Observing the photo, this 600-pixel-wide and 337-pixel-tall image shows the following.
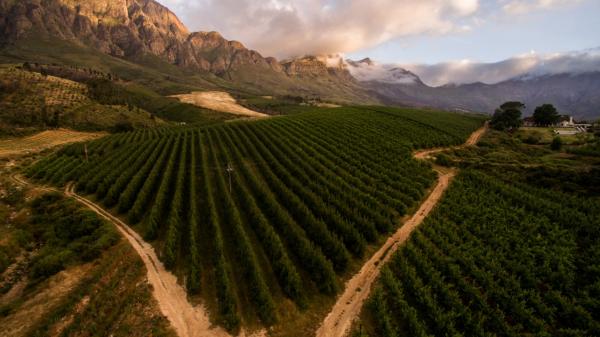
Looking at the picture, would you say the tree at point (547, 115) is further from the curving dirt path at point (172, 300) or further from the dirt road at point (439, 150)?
the curving dirt path at point (172, 300)

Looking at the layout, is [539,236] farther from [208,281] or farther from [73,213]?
[73,213]

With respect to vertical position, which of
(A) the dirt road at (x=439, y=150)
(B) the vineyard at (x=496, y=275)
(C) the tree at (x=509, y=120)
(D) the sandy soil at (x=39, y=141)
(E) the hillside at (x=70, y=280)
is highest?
(C) the tree at (x=509, y=120)

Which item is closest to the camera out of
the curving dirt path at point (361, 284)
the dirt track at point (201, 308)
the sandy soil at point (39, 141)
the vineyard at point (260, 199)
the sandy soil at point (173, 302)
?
the sandy soil at point (173, 302)

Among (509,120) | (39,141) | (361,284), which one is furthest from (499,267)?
(39,141)

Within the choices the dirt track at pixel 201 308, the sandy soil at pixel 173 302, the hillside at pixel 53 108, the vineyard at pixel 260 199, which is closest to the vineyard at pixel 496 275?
the dirt track at pixel 201 308

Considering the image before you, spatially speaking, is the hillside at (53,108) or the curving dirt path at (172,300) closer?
the curving dirt path at (172,300)

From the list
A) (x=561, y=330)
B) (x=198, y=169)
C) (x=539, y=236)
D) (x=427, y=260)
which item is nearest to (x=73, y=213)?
(x=198, y=169)

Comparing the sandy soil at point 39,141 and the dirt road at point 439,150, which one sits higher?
the dirt road at point 439,150

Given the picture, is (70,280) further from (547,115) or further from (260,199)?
(547,115)
